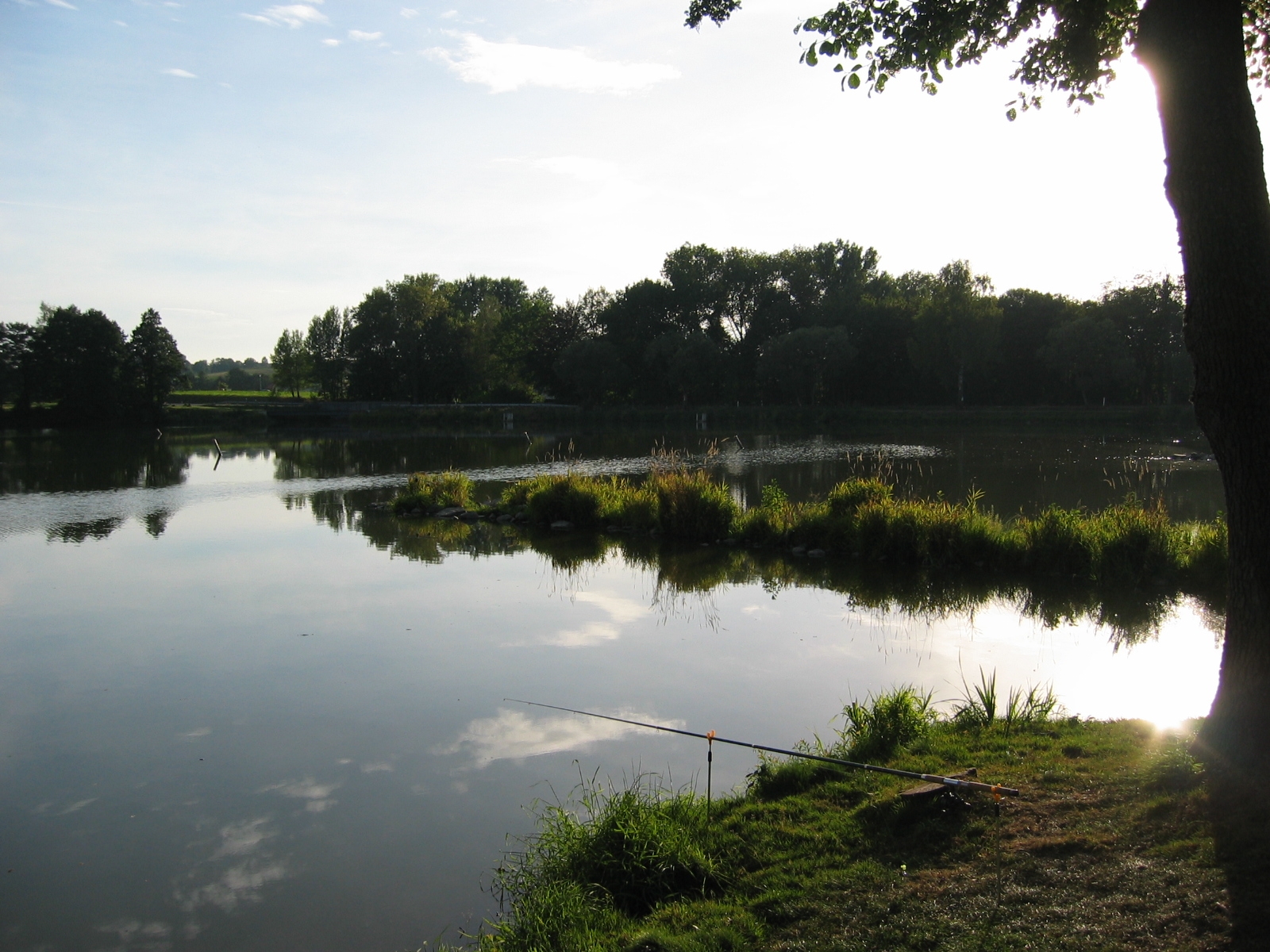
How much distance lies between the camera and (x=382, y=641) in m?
10.1

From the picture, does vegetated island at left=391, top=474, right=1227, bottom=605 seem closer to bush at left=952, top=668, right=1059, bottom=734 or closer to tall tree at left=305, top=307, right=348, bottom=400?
bush at left=952, top=668, right=1059, bottom=734

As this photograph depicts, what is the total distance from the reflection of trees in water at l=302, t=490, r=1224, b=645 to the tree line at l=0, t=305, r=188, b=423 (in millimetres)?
49849

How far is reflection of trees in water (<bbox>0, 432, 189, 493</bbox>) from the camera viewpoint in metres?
28.5

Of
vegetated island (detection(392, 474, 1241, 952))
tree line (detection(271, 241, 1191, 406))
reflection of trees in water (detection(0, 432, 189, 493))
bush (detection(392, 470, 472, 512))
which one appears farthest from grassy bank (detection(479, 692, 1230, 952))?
tree line (detection(271, 241, 1191, 406))

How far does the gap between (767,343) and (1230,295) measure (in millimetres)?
57461

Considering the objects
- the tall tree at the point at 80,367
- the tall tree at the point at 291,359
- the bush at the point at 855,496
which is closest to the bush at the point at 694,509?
the bush at the point at 855,496

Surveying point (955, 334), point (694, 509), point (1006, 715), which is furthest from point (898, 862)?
point (955, 334)

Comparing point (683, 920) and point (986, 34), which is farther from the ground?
point (986, 34)

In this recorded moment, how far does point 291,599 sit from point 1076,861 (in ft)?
36.2

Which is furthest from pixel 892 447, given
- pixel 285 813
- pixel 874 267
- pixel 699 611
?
pixel 874 267

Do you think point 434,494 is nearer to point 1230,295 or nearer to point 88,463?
point 1230,295

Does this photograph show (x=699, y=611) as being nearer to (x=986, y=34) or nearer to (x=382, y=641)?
(x=382, y=641)

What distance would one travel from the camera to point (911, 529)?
45.5ft

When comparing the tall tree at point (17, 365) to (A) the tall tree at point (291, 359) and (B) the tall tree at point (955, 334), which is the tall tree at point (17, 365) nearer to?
(A) the tall tree at point (291, 359)
